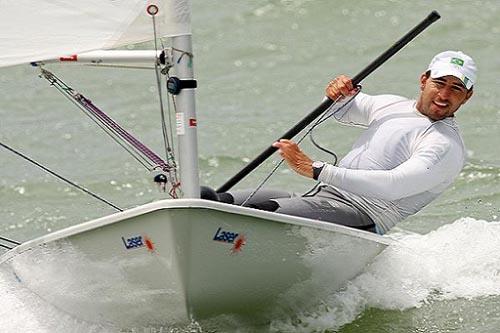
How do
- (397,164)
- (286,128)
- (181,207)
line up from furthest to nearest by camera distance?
(286,128)
(397,164)
(181,207)

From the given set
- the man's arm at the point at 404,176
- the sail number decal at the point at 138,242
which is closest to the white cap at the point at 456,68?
the man's arm at the point at 404,176

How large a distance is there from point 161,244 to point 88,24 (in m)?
0.71

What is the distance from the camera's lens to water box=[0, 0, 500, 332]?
13.0 ft

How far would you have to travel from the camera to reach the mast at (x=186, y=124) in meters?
3.39

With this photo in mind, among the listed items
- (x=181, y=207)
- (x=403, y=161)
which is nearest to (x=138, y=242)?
(x=181, y=207)

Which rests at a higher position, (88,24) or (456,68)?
(88,24)

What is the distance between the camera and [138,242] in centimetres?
330

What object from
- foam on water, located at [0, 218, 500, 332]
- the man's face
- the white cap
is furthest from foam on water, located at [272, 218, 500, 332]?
the white cap

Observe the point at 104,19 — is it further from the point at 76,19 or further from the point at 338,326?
the point at 338,326

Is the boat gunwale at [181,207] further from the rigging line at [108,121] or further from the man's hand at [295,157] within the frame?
the rigging line at [108,121]

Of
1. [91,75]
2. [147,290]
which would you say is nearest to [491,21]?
[91,75]

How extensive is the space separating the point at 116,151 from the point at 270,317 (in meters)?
3.15

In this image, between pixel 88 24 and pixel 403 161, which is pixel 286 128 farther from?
pixel 88 24

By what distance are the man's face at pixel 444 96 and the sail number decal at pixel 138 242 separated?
3.66ft
